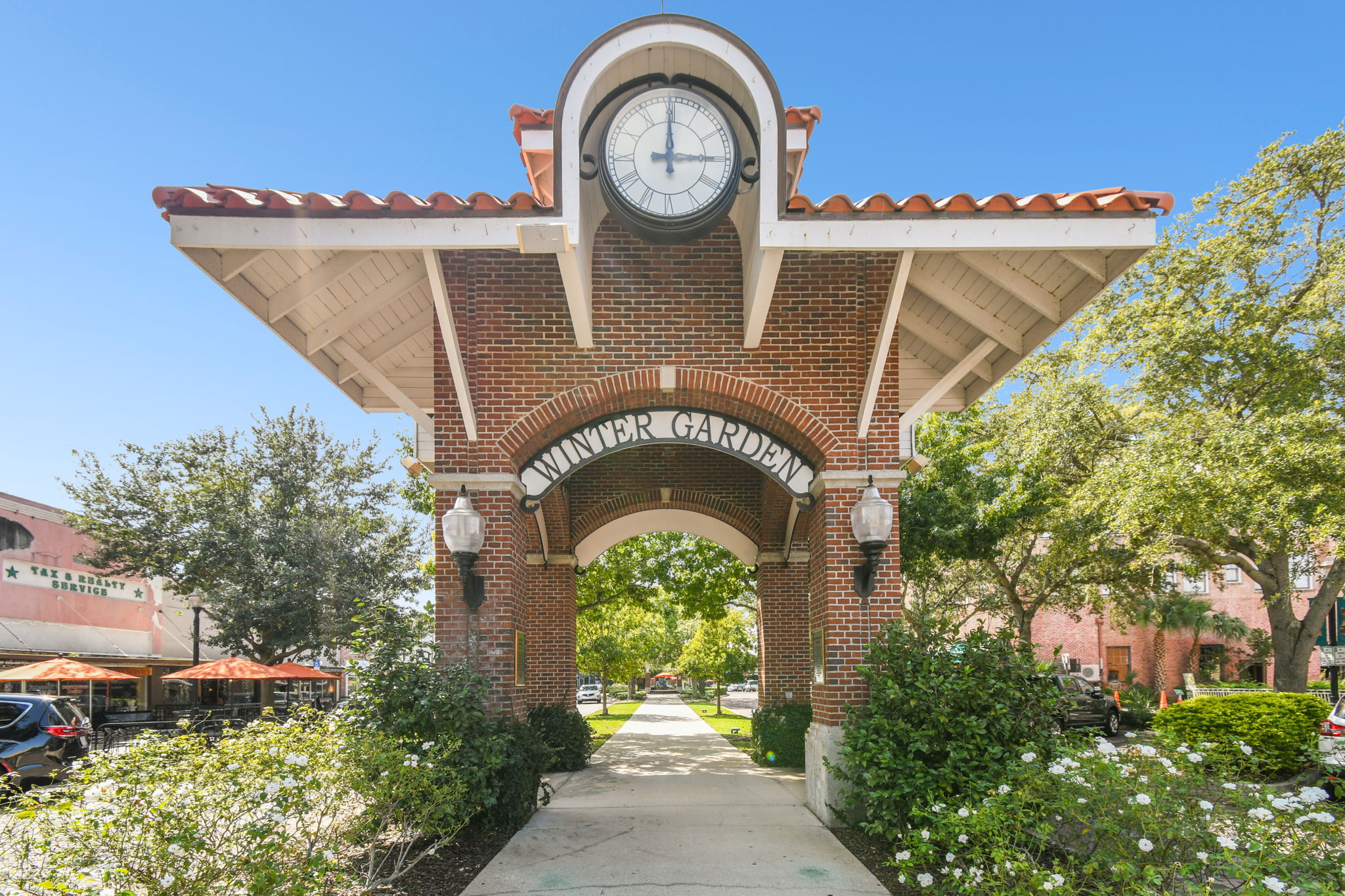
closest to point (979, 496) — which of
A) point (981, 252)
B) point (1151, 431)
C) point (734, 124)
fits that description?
point (1151, 431)

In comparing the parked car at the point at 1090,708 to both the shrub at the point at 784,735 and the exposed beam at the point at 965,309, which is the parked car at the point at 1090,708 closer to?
the shrub at the point at 784,735

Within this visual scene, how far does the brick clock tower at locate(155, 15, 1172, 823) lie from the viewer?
7.07m

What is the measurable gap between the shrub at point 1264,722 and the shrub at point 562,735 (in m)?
8.87

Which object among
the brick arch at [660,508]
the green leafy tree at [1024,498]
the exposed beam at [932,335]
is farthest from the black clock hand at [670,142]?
the green leafy tree at [1024,498]

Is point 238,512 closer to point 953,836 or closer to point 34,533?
point 34,533

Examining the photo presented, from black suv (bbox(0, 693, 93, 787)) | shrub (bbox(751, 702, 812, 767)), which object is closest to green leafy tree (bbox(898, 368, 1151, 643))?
shrub (bbox(751, 702, 812, 767))

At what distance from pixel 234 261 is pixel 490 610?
384cm

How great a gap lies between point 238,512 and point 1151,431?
80.7 feet

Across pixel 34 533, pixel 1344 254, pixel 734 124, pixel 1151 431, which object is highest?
pixel 1344 254

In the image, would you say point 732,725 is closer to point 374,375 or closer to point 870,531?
point 870,531

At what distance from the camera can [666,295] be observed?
8539 mm

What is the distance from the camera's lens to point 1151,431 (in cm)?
1808

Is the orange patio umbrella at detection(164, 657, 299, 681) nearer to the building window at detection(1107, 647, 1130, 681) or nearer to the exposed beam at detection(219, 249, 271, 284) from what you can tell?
the exposed beam at detection(219, 249, 271, 284)

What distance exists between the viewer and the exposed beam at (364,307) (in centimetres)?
838
